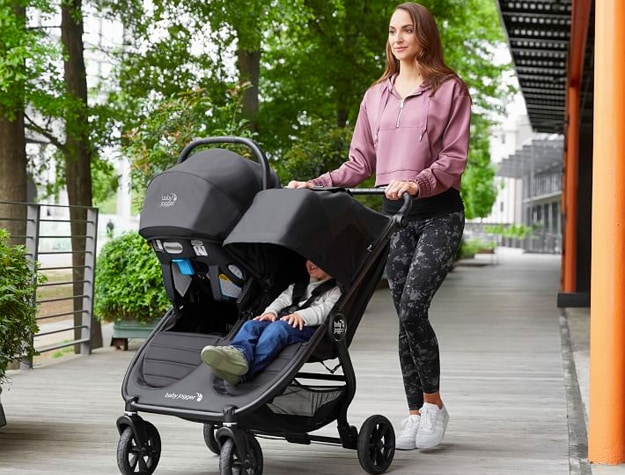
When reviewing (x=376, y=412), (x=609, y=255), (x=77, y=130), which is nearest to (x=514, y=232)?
(x=77, y=130)

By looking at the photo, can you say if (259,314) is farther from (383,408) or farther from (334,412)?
(383,408)

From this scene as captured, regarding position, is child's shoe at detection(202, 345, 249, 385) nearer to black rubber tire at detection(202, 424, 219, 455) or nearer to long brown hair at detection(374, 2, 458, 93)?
black rubber tire at detection(202, 424, 219, 455)

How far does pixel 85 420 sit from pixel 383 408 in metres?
1.66

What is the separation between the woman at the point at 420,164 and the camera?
15.5ft

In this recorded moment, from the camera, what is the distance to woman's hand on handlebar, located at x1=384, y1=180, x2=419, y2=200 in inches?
174

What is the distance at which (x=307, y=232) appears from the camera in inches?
159

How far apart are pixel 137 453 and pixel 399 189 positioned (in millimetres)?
1451

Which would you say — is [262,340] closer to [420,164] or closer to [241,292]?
[241,292]

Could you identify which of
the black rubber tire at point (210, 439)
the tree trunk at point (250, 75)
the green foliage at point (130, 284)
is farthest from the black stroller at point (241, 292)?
the tree trunk at point (250, 75)

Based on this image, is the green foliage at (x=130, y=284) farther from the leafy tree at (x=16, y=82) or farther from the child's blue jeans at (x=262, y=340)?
the child's blue jeans at (x=262, y=340)

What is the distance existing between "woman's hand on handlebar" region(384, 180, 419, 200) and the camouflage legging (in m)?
0.36

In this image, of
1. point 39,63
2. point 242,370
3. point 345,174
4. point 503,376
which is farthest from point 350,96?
point 242,370

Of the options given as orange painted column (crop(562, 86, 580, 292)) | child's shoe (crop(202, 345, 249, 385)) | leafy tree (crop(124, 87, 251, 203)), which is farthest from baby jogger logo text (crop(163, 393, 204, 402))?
orange painted column (crop(562, 86, 580, 292))

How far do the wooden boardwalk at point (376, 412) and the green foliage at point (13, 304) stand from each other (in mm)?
448
